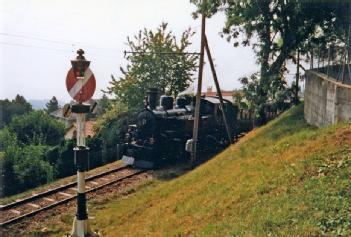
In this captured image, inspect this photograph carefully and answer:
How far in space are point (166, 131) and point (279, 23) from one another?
27.6 feet

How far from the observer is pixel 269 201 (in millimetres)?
6883

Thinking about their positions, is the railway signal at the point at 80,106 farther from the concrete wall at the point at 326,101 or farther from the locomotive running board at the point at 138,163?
the locomotive running board at the point at 138,163

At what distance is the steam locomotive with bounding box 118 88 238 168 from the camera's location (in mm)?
19625

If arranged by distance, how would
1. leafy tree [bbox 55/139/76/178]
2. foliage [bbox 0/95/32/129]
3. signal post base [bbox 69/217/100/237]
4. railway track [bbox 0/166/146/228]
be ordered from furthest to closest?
foliage [bbox 0/95/32/129], leafy tree [bbox 55/139/76/178], railway track [bbox 0/166/146/228], signal post base [bbox 69/217/100/237]

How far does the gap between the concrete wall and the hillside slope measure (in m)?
1.17

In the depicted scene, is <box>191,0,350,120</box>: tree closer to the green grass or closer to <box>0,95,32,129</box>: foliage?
the green grass

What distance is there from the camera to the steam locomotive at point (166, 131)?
1962 centimetres

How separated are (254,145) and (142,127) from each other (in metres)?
7.61

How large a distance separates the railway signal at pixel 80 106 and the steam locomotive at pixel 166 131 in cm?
1239

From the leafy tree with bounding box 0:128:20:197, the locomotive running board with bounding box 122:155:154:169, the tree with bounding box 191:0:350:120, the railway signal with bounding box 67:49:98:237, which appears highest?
the tree with bounding box 191:0:350:120

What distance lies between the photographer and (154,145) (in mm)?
19375

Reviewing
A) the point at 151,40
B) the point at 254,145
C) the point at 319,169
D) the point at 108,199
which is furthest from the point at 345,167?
the point at 151,40

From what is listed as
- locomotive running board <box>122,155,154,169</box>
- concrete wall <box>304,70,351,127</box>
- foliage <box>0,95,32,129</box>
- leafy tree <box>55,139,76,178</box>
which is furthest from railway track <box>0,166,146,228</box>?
foliage <box>0,95,32,129</box>

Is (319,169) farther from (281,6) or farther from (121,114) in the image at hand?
(121,114)
